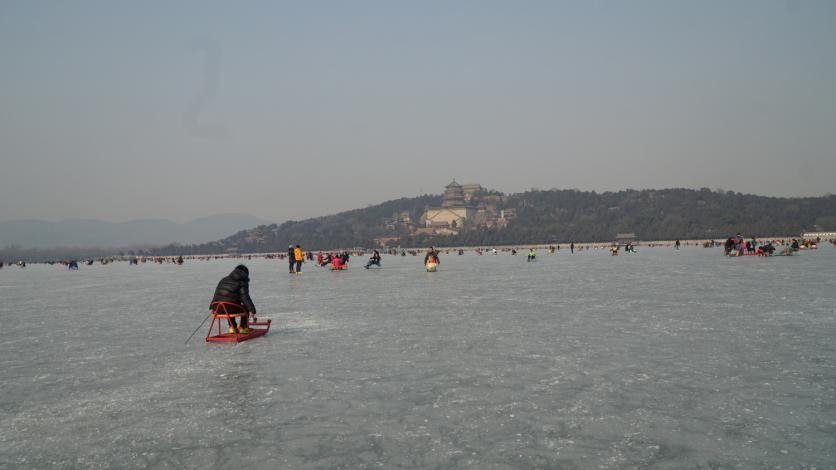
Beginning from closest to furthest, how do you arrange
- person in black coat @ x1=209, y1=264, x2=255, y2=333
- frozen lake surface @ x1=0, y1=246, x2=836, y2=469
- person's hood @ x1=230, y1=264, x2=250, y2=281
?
frozen lake surface @ x1=0, y1=246, x2=836, y2=469 → person's hood @ x1=230, y1=264, x2=250, y2=281 → person in black coat @ x1=209, y1=264, x2=255, y2=333

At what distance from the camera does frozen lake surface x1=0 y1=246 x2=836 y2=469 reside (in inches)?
244

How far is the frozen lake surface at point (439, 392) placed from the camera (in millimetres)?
6207

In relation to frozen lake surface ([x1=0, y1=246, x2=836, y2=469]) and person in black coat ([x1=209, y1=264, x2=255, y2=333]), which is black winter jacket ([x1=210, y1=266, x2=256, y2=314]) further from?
frozen lake surface ([x1=0, y1=246, x2=836, y2=469])

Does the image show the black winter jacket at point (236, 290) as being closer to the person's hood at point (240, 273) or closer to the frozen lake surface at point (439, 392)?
the person's hood at point (240, 273)

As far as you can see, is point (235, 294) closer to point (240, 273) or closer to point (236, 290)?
point (236, 290)

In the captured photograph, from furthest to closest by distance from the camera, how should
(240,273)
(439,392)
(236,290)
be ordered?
(236,290) < (240,273) < (439,392)

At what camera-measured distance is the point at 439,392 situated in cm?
847

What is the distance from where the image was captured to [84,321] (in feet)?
58.4

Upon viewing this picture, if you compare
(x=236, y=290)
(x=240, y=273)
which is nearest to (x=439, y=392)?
(x=240, y=273)

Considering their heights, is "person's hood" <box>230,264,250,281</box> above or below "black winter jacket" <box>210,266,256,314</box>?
above

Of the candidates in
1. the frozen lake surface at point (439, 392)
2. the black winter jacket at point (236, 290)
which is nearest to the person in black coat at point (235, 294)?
the black winter jacket at point (236, 290)

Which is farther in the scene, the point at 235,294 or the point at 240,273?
the point at 235,294

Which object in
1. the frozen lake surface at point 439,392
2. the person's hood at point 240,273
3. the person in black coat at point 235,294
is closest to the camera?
the frozen lake surface at point 439,392

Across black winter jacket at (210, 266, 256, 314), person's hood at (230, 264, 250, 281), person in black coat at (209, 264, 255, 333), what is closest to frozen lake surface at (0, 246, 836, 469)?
person in black coat at (209, 264, 255, 333)
